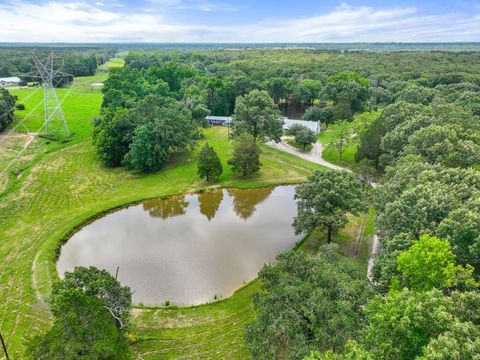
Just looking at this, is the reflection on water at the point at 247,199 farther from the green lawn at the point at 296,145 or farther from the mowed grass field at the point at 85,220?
the green lawn at the point at 296,145

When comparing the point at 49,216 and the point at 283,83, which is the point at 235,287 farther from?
the point at 283,83

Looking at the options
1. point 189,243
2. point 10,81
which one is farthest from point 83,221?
point 10,81

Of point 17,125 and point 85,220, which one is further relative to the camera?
point 17,125

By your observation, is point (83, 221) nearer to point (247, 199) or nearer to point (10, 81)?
point (247, 199)

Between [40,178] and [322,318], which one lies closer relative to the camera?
[322,318]

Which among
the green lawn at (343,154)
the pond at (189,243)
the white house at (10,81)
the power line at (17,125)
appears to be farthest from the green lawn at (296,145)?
the white house at (10,81)

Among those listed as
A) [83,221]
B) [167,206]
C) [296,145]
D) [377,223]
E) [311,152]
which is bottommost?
[167,206]

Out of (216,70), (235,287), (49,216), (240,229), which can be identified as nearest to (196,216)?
(240,229)
